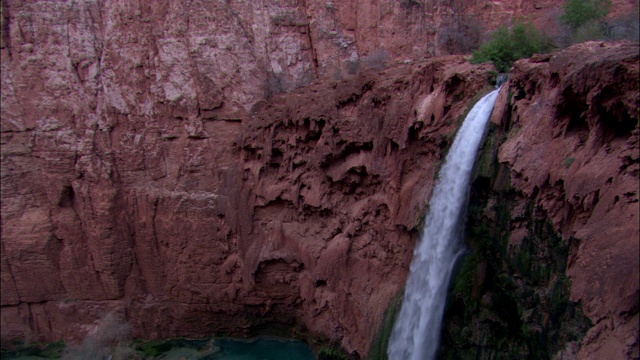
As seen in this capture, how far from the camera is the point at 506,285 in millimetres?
7480

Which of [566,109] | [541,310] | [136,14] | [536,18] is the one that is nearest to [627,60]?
[566,109]

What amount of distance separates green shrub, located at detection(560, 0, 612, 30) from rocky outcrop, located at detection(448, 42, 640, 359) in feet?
10.6

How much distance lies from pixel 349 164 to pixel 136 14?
639cm

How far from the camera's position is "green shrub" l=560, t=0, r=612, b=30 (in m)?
9.58

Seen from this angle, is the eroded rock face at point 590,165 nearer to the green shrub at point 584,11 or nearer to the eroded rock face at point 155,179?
the green shrub at point 584,11

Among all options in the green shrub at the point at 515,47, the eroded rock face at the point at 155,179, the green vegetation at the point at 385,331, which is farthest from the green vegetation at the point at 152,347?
the green shrub at the point at 515,47

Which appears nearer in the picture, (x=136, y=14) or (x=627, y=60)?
(x=627, y=60)

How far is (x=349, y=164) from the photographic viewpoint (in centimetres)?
1039

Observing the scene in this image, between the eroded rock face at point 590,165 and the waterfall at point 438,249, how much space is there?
2.36ft

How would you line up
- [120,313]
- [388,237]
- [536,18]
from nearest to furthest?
[388,237] < [536,18] < [120,313]

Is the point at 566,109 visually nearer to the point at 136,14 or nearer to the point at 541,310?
the point at 541,310

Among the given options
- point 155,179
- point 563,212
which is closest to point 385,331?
point 563,212

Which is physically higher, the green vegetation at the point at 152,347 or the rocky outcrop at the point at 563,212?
the rocky outcrop at the point at 563,212

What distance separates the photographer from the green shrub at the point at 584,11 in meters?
9.58
